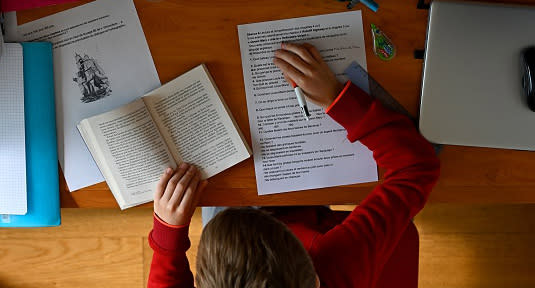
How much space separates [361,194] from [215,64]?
0.37m

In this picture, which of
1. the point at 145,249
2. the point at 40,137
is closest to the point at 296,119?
the point at 40,137

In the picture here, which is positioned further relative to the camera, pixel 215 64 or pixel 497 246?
pixel 497 246

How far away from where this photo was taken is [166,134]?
3.29ft

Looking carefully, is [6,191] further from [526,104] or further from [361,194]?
Answer: [526,104]

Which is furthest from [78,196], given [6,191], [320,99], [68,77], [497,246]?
[497,246]

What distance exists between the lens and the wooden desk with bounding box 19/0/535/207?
0.98 metres

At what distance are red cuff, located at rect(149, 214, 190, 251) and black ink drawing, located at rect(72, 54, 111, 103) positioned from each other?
26 cm

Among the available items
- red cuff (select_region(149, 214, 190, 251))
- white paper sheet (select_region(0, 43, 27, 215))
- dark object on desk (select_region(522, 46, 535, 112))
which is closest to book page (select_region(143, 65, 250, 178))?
red cuff (select_region(149, 214, 190, 251))

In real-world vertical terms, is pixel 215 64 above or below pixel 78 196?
above

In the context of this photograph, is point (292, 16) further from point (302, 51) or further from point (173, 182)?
point (173, 182)

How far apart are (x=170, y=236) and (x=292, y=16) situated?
0.47 m

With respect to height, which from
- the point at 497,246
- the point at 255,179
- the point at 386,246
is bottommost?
the point at 497,246

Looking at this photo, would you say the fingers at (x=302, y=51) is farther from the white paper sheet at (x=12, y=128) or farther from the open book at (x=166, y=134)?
the white paper sheet at (x=12, y=128)

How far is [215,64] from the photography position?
100cm
